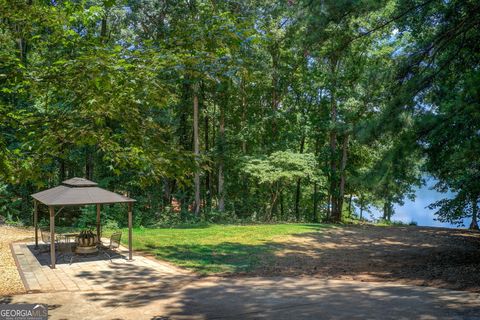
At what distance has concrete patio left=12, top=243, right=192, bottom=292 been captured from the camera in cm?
899

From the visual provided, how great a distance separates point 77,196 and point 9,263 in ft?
10.0

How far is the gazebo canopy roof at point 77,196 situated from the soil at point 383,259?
492cm

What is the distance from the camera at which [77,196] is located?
1078 cm

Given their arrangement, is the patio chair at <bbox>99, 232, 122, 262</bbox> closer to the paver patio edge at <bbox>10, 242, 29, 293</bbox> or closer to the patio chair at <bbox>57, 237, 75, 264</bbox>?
the patio chair at <bbox>57, 237, 75, 264</bbox>

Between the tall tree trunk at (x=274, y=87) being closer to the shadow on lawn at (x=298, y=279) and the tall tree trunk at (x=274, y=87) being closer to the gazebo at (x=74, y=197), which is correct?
the shadow on lawn at (x=298, y=279)

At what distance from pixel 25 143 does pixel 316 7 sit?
7456mm

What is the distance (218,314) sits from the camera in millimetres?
6844

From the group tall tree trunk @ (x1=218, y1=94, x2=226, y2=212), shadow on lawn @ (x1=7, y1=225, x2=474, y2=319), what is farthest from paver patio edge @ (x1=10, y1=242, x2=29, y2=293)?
tall tree trunk @ (x1=218, y1=94, x2=226, y2=212)

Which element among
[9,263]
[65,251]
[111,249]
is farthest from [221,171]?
[9,263]

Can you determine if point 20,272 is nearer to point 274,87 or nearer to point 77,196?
point 77,196

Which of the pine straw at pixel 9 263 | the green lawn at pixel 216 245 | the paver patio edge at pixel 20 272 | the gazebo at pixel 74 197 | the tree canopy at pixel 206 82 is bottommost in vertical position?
the green lawn at pixel 216 245

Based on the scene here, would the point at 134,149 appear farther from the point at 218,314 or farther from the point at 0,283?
the point at 0,283

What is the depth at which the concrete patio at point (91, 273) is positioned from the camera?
8992 millimetres

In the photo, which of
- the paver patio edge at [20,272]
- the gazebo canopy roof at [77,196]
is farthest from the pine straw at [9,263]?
the gazebo canopy roof at [77,196]
